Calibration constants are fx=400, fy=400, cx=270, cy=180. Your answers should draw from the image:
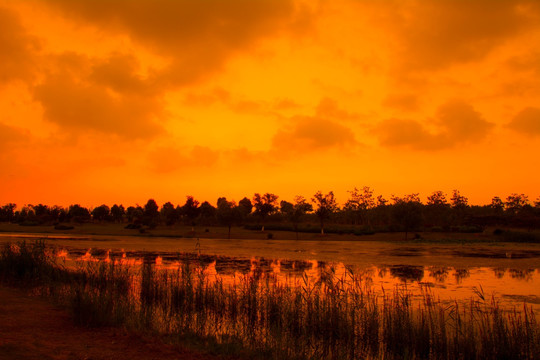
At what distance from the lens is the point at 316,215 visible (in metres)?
132

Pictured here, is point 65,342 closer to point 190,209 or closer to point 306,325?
point 306,325

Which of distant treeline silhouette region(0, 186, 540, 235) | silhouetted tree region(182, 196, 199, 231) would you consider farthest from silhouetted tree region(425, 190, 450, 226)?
silhouetted tree region(182, 196, 199, 231)

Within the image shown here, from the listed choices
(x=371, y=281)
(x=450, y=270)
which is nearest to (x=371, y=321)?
(x=371, y=281)

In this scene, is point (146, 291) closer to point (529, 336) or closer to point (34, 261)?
point (34, 261)

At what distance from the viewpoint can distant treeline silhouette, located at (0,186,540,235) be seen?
88688 mm

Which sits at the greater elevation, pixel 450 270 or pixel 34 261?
pixel 34 261

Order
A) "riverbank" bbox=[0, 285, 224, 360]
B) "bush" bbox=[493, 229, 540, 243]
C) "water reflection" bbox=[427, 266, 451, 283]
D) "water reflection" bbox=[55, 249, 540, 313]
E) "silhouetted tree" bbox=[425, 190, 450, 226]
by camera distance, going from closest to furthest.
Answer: "riverbank" bbox=[0, 285, 224, 360], "water reflection" bbox=[55, 249, 540, 313], "water reflection" bbox=[427, 266, 451, 283], "bush" bbox=[493, 229, 540, 243], "silhouetted tree" bbox=[425, 190, 450, 226]

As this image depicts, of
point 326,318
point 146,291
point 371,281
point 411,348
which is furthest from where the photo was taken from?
point 371,281

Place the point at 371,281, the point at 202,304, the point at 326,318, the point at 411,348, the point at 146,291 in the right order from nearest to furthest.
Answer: the point at 411,348
the point at 326,318
the point at 202,304
the point at 146,291
the point at 371,281

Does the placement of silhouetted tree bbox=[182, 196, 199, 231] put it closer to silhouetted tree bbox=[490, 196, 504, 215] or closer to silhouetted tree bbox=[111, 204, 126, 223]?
silhouetted tree bbox=[111, 204, 126, 223]

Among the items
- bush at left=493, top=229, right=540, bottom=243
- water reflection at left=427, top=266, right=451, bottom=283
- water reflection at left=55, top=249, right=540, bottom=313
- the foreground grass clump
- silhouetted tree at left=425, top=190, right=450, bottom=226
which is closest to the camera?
the foreground grass clump

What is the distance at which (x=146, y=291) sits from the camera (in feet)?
50.9

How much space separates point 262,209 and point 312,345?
12756 centimetres

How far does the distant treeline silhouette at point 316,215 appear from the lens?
88.7m
